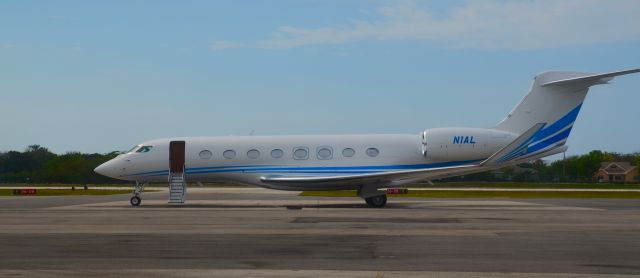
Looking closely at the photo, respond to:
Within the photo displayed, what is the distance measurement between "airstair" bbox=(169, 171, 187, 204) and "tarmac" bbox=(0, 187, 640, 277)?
9713 millimetres

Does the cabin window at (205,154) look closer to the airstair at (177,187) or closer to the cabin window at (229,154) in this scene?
the cabin window at (229,154)

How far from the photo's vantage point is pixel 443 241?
1438 centimetres

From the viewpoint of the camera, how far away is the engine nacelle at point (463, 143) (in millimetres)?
28969

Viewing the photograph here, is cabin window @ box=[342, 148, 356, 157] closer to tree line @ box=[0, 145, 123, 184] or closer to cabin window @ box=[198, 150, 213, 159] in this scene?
cabin window @ box=[198, 150, 213, 159]

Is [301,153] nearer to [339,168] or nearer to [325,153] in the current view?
[325,153]

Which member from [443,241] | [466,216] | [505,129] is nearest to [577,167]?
[505,129]

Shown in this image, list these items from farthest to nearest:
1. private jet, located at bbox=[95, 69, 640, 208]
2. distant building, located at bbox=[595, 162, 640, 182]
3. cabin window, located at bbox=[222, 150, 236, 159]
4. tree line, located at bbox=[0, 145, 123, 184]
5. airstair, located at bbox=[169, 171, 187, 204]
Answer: distant building, located at bbox=[595, 162, 640, 182], tree line, located at bbox=[0, 145, 123, 184], airstair, located at bbox=[169, 171, 187, 204], cabin window, located at bbox=[222, 150, 236, 159], private jet, located at bbox=[95, 69, 640, 208]

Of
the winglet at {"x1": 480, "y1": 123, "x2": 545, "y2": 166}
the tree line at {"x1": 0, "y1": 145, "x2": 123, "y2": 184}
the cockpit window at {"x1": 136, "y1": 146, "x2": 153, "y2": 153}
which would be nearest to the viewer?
the winglet at {"x1": 480, "y1": 123, "x2": 545, "y2": 166}

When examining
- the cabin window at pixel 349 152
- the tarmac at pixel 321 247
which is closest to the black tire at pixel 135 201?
the cabin window at pixel 349 152

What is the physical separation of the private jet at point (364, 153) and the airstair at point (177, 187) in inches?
1.5

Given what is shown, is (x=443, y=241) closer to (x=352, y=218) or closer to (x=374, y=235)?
(x=374, y=235)

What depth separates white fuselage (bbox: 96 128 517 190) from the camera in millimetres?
29078

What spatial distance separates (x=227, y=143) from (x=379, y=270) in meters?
20.8

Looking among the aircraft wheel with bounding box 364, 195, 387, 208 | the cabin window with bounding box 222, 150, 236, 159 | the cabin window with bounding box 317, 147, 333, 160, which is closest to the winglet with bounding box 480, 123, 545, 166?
the aircraft wheel with bounding box 364, 195, 387, 208
